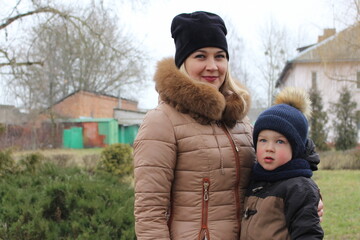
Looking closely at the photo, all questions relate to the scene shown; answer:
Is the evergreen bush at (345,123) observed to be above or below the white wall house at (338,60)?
below

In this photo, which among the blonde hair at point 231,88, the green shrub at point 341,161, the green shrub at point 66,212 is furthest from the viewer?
the green shrub at point 341,161

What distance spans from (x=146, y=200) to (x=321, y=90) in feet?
67.4

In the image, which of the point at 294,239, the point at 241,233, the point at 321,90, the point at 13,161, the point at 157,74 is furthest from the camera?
the point at 321,90

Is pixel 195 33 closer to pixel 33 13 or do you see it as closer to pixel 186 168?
pixel 186 168

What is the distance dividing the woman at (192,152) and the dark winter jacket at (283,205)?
0.32 feet

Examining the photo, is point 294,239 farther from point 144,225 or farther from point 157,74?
point 157,74

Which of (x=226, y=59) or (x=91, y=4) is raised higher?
(x=91, y=4)

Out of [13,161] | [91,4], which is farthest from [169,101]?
[91,4]

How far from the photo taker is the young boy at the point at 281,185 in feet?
6.63

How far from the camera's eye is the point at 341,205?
870 centimetres

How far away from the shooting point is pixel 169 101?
228 centimetres

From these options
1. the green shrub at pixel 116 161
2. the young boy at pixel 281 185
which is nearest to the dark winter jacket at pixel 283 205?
the young boy at pixel 281 185

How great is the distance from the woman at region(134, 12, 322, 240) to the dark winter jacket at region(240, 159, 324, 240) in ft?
0.32

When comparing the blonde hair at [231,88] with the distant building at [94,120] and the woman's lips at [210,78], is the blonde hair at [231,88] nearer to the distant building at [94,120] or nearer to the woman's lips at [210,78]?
the woman's lips at [210,78]
